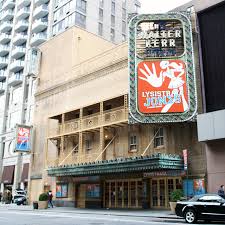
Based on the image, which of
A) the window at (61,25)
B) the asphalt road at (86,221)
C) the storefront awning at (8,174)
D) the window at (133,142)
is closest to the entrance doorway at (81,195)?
the window at (133,142)

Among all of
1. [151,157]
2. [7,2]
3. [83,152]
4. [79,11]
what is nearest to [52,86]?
[83,152]

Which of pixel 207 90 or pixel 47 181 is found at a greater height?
pixel 207 90

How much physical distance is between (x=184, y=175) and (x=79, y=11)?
1675 inches

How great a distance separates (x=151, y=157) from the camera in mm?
25750

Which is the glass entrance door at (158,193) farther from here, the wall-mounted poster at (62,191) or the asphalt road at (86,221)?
the wall-mounted poster at (62,191)

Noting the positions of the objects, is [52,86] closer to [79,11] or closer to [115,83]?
[115,83]

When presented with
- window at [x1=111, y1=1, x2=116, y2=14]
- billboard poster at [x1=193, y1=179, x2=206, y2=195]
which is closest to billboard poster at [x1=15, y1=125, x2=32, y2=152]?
billboard poster at [x1=193, y1=179, x2=206, y2=195]

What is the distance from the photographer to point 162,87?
28.5 metres

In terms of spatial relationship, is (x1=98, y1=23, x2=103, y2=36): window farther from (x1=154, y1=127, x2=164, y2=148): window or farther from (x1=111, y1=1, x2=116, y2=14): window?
A: (x1=154, y1=127, x2=164, y2=148): window

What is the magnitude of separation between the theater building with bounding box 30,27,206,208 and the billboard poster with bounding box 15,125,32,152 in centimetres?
78

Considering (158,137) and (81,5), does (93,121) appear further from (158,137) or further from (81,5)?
(81,5)

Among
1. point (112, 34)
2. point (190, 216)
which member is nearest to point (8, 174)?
point (112, 34)

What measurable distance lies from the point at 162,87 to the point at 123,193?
9.86 metres

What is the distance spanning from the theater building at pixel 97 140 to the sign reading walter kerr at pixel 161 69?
174 centimetres
